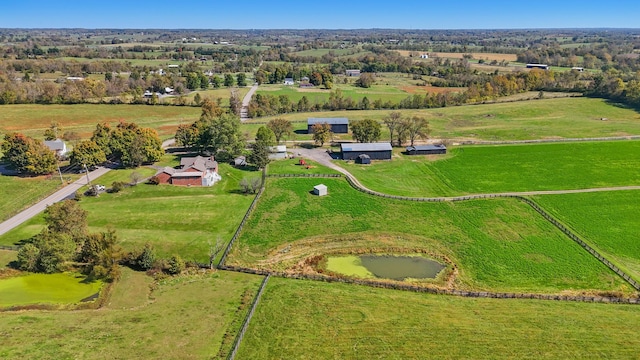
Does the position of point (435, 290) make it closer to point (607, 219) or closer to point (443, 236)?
point (443, 236)

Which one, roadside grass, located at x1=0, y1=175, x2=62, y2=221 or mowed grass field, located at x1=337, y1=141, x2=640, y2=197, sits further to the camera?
mowed grass field, located at x1=337, y1=141, x2=640, y2=197

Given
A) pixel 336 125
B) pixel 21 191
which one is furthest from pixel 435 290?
pixel 336 125

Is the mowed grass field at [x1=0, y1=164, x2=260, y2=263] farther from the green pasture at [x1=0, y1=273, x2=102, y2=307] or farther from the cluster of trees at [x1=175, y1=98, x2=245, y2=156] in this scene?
the cluster of trees at [x1=175, y1=98, x2=245, y2=156]

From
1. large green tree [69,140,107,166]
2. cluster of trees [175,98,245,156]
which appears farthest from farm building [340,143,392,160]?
large green tree [69,140,107,166]

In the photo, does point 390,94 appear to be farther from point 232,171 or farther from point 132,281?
point 132,281

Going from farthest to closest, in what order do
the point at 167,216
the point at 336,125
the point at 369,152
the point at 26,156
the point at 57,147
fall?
1. the point at 336,125
2. the point at 369,152
3. the point at 57,147
4. the point at 26,156
5. the point at 167,216

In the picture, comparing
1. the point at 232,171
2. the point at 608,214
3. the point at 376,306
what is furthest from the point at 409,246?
the point at 232,171
